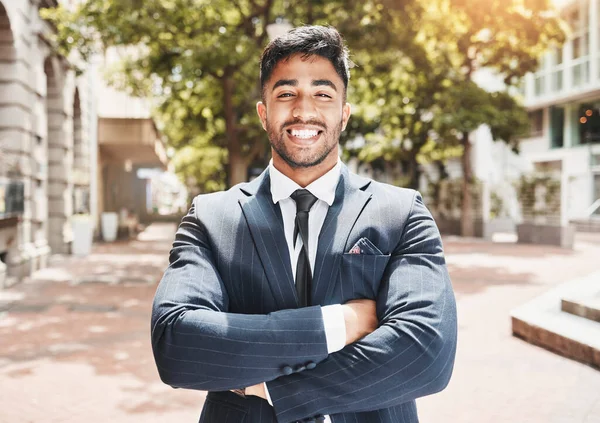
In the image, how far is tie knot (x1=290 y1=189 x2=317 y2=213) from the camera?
6.36 ft

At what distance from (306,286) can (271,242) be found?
0.60 ft

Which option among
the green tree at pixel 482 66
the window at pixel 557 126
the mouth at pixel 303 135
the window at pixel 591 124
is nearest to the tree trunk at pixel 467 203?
the green tree at pixel 482 66

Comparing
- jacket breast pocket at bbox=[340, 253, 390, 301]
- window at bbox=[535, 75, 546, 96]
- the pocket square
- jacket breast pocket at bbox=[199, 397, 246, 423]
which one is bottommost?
jacket breast pocket at bbox=[199, 397, 246, 423]

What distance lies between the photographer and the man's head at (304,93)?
188cm

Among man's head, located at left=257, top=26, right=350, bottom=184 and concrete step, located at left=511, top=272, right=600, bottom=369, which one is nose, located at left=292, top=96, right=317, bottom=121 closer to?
man's head, located at left=257, top=26, right=350, bottom=184

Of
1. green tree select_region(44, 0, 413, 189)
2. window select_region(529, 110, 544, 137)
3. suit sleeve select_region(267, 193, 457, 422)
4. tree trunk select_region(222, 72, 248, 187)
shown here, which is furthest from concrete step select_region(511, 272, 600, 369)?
window select_region(529, 110, 544, 137)

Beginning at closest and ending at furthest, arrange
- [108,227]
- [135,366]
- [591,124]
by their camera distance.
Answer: [135,366]
[108,227]
[591,124]

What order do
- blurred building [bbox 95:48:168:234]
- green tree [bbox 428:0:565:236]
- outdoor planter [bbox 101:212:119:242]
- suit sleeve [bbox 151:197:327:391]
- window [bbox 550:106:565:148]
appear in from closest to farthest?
suit sleeve [bbox 151:197:327:391]
green tree [bbox 428:0:565:236]
blurred building [bbox 95:48:168:234]
outdoor planter [bbox 101:212:119:242]
window [bbox 550:106:565:148]

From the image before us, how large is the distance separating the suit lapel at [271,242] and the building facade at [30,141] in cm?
836

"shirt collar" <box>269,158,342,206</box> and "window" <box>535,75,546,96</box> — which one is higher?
"window" <box>535,75,546,96</box>

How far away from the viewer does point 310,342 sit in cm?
173

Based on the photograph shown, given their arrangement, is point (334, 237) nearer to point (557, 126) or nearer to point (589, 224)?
point (589, 224)

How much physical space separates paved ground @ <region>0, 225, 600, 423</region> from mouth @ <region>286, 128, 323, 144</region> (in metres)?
3.15

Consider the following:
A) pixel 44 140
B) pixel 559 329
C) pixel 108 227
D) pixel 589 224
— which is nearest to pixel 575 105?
pixel 589 224
